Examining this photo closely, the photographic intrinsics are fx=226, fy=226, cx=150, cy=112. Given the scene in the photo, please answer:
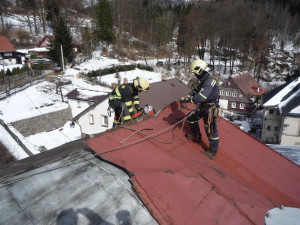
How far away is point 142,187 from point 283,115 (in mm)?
23386

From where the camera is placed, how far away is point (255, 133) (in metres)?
28.2

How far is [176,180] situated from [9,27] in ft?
225

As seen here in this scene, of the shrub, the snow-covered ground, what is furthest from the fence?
the shrub

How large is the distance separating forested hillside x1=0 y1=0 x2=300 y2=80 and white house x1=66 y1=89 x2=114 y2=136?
89.6 ft

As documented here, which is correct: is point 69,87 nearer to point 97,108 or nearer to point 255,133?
point 97,108

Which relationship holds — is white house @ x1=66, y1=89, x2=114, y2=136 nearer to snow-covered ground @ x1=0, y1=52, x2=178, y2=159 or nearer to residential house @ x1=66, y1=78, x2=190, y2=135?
residential house @ x1=66, y1=78, x2=190, y2=135

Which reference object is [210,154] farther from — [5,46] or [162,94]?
[5,46]

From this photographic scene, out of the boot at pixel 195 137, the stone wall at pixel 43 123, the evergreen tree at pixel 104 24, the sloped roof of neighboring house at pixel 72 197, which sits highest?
the evergreen tree at pixel 104 24

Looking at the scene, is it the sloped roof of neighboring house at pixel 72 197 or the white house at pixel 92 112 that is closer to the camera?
the sloped roof of neighboring house at pixel 72 197

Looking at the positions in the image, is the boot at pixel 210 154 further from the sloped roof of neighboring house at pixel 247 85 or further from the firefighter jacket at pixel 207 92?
the sloped roof of neighboring house at pixel 247 85

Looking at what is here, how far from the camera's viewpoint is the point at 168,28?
54.0 metres

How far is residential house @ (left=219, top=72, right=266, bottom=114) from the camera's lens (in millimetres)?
34250

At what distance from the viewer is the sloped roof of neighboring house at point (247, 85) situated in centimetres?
3504

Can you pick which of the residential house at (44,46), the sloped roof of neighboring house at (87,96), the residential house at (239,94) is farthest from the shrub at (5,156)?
the residential house at (44,46)
